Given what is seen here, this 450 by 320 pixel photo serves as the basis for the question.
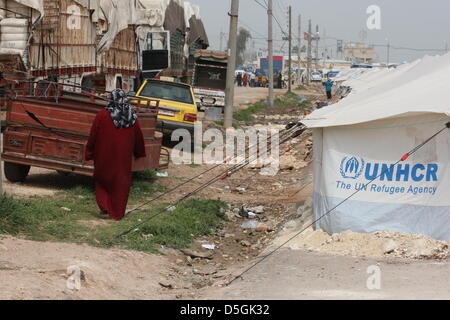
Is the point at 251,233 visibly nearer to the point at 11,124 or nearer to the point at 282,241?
the point at 282,241

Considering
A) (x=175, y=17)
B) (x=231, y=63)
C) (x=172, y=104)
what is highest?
(x=175, y=17)

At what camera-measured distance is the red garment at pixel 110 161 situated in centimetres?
1088

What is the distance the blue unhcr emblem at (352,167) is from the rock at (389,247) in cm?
91

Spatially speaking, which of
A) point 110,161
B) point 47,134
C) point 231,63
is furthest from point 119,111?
point 231,63

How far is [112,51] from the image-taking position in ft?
94.9

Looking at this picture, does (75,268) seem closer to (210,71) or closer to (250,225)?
(250,225)

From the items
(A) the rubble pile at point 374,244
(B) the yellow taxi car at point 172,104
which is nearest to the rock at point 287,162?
(B) the yellow taxi car at point 172,104

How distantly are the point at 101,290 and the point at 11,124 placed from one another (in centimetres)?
586

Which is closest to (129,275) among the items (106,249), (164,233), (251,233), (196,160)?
(106,249)

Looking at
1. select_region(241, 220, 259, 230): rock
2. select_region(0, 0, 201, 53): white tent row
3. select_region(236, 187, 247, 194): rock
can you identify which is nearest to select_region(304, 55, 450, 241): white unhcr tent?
select_region(241, 220, 259, 230): rock

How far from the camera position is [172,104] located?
65.8ft

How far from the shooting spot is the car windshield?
798 inches

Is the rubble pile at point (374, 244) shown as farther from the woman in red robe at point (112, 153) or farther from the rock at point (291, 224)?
the woman in red robe at point (112, 153)

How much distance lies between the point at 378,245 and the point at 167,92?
12.0 meters
